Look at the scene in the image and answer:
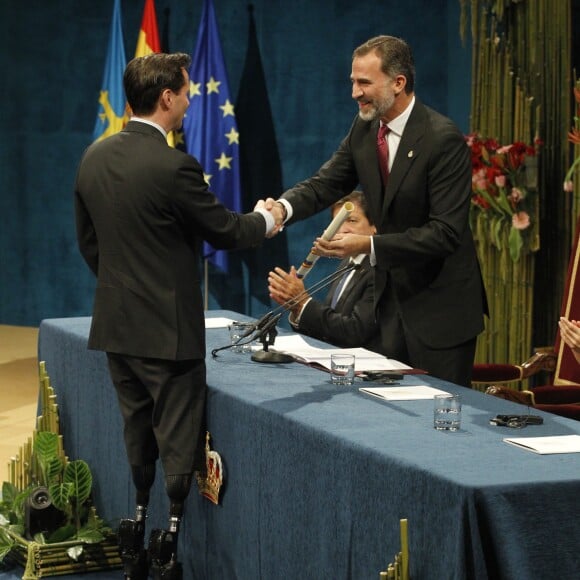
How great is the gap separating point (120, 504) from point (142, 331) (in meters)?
0.97

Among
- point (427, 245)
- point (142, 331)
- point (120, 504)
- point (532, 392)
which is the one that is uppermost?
point (427, 245)

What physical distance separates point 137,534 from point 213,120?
5081 mm

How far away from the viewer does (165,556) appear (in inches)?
129

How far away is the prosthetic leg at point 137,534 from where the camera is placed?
3361 millimetres

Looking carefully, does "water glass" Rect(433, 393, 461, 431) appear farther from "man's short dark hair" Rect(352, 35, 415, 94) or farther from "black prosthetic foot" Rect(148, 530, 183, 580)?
"man's short dark hair" Rect(352, 35, 415, 94)

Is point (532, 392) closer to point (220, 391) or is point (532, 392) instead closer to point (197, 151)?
point (220, 391)

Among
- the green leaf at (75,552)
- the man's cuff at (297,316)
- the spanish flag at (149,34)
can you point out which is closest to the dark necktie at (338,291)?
the man's cuff at (297,316)

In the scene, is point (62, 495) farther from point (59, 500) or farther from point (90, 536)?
point (90, 536)

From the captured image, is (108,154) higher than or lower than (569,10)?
lower

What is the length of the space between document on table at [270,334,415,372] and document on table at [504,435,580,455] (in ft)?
2.95

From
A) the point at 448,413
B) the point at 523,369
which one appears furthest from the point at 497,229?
the point at 448,413

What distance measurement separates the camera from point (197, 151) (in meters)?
8.09

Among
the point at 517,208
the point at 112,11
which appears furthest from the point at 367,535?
the point at 112,11

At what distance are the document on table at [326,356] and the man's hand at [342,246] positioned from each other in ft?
1.11
